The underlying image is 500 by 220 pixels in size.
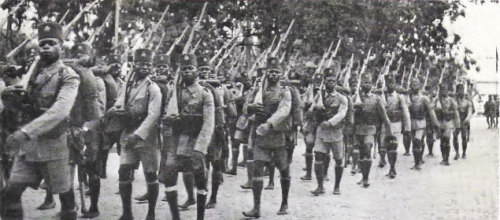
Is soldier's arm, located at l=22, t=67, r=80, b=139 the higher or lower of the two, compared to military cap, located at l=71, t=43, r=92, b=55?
lower

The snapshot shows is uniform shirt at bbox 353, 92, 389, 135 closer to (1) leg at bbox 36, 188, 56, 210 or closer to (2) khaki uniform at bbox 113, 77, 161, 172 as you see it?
(2) khaki uniform at bbox 113, 77, 161, 172

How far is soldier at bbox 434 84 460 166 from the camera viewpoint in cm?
1599

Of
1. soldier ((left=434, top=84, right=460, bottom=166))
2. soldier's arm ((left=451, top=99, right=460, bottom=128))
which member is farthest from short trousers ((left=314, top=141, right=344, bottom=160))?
soldier's arm ((left=451, top=99, right=460, bottom=128))

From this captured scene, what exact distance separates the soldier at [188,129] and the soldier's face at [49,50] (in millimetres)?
1904

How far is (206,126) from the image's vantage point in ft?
24.2

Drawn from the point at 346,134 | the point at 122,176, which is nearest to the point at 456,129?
the point at 346,134

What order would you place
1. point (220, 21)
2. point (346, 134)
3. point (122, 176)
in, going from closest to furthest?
point (122, 176), point (346, 134), point (220, 21)

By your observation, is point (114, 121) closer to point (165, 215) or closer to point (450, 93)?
point (165, 215)

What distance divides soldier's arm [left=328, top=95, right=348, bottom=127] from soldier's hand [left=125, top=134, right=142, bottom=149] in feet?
12.6

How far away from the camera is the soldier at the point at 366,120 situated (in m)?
11.8

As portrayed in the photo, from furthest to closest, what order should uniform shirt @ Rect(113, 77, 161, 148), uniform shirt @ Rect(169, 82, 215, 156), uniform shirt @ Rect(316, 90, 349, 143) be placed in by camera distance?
uniform shirt @ Rect(316, 90, 349, 143), uniform shirt @ Rect(169, 82, 215, 156), uniform shirt @ Rect(113, 77, 161, 148)

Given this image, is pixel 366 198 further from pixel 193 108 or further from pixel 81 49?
pixel 81 49

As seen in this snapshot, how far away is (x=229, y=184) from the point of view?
1190 cm

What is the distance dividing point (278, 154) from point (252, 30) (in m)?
13.9
